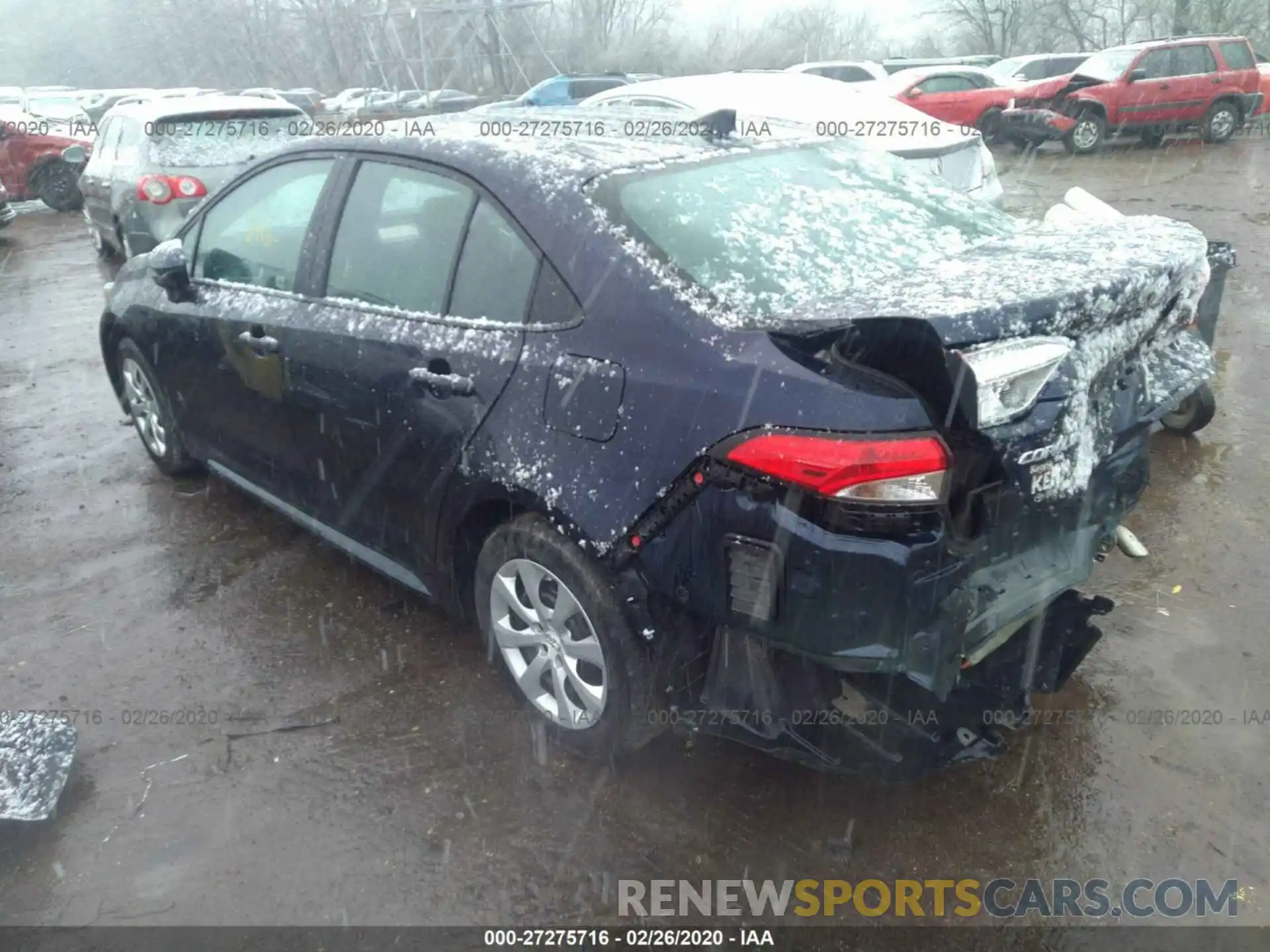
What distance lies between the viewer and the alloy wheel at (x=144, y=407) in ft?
15.5

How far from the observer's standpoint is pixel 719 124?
3.35 m

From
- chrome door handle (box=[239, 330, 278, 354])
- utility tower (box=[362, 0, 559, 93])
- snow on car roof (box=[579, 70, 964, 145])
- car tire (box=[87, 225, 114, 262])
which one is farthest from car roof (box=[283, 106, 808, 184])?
utility tower (box=[362, 0, 559, 93])

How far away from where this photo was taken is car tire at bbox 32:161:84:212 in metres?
15.3

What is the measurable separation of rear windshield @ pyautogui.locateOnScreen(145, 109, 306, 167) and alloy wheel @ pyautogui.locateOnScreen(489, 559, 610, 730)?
24.1 feet

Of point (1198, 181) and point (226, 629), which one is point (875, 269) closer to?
point (226, 629)

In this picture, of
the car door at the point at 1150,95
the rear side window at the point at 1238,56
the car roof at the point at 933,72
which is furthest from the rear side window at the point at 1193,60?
the car roof at the point at 933,72

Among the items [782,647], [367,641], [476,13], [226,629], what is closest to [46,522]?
[226,629]

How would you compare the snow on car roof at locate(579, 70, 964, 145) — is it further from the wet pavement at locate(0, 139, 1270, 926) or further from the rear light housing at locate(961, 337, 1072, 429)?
the rear light housing at locate(961, 337, 1072, 429)

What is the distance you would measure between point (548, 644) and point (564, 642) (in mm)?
90

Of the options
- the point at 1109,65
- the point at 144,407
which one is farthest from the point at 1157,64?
the point at 144,407

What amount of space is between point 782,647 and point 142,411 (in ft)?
12.7

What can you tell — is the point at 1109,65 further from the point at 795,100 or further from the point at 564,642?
the point at 564,642

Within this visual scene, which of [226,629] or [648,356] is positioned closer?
[648,356]

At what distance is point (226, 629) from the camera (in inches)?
145
